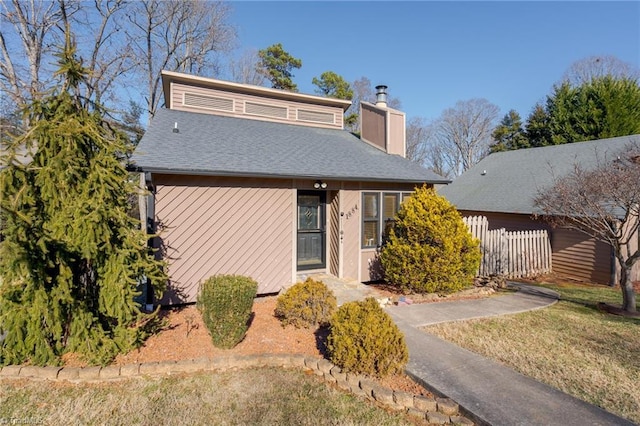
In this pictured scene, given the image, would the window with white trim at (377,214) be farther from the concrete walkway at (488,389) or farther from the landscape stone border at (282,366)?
the landscape stone border at (282,366)

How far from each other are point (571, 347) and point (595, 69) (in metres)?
30.8

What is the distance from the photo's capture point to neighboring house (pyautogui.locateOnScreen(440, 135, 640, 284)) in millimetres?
9961

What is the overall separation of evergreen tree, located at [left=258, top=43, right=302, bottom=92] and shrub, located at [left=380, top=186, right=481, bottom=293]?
61.4 ft

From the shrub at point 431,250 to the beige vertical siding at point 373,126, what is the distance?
312 cm

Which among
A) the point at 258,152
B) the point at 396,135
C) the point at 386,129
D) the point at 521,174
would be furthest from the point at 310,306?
the point at 521,174

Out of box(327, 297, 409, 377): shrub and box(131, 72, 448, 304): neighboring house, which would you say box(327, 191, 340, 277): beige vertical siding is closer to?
box(131, 72, 448, 304): neighboring house

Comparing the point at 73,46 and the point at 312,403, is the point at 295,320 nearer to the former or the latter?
the point at 312,403

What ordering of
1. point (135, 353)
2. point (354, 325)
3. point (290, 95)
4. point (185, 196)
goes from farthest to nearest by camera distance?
point (290, 95) → point (185, 196) → point (135, 353) → point (354, 325)

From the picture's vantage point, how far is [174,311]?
6133 mm

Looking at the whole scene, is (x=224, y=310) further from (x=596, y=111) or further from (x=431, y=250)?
(x=596, y=111)

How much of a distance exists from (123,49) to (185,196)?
51.8ft

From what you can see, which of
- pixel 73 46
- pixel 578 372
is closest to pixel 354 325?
pixel 578 372

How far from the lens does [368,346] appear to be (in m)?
3.69

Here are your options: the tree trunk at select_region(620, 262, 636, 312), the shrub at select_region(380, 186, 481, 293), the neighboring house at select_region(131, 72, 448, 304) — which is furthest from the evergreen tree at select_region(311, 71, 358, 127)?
the tree trunk at select_region(620, 262, 636, 312)
